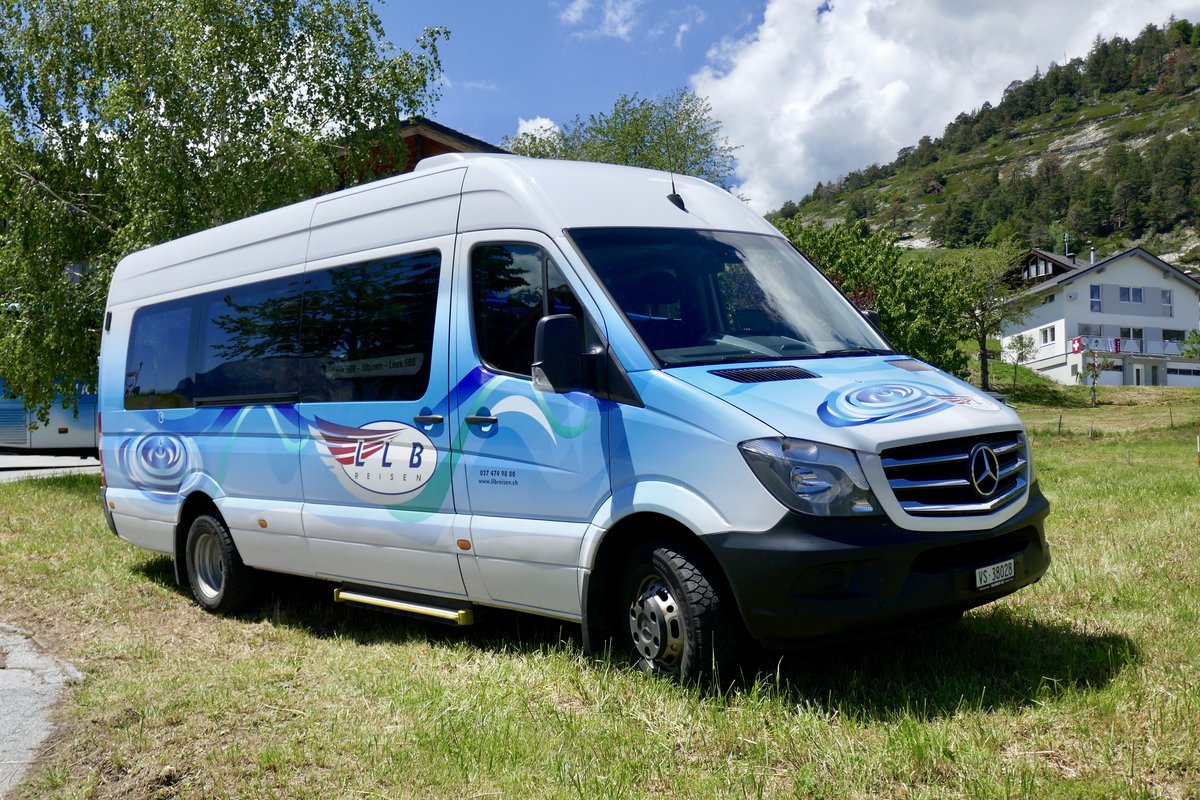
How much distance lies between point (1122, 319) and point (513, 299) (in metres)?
84.5

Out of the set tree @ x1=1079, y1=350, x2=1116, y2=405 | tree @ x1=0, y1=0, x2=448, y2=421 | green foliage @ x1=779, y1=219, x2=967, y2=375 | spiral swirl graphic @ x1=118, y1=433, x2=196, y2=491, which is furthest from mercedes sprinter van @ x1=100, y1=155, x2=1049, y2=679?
tree @ x1=1079, y1=350, x2=1116, y2=405

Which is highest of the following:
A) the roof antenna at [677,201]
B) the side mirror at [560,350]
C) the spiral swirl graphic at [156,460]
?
the roof antenna at [677,201]

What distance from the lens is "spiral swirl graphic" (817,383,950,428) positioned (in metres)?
4.85

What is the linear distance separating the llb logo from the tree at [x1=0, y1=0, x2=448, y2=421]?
40.5ft

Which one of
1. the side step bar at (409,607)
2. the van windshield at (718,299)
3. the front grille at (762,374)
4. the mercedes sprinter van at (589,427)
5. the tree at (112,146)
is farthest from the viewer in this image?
the tree at (112,146)

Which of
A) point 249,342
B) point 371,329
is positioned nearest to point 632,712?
point 371,329

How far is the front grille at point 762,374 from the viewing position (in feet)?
17.0

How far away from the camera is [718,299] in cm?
588

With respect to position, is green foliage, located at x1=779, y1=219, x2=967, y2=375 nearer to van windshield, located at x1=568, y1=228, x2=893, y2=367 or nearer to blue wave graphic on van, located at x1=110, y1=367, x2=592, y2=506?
blue wave graphic on van, located at x1=110, y1=367, x2=592, y2=506

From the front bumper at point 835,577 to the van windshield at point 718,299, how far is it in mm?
1058

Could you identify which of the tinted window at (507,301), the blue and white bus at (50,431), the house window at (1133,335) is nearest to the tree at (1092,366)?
the house window at (1133,335)

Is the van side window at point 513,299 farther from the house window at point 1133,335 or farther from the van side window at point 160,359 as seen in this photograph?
the house window at point 1133,335

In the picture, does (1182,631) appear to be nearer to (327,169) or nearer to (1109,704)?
(1109,704)

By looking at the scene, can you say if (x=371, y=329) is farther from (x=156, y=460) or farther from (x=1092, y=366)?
(x=1092, y=366)
